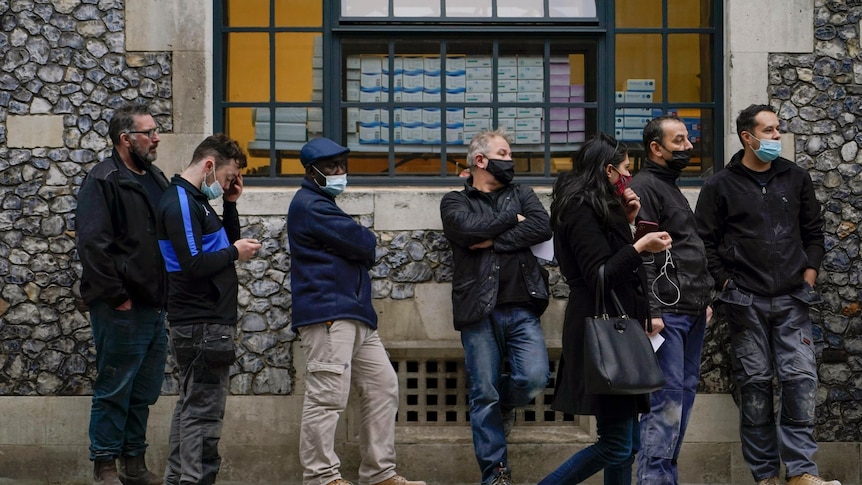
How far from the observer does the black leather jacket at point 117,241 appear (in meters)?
6.90

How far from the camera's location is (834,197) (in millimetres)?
8086

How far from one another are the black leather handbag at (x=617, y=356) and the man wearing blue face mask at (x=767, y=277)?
179 cm

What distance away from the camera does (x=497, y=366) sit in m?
7.45

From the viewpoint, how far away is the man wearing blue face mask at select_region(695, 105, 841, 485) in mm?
7469

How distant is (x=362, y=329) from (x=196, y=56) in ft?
7.09

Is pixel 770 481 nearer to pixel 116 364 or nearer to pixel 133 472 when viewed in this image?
pixel 133 472

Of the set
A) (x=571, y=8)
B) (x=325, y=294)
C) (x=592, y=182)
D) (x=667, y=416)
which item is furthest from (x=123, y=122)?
(x=667, y=416)

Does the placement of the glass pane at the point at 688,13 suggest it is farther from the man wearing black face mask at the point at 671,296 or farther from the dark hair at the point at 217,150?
the dark hair at the point at 217,150

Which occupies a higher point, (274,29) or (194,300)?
(274,29)

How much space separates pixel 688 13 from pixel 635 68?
0.51 m

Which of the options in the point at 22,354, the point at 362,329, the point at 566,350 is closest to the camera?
the point at 566,350

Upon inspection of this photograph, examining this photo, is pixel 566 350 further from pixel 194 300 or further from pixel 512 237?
pixel 194 300

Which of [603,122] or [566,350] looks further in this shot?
[603,122]

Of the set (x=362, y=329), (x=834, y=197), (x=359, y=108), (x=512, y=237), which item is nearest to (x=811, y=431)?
(x=834, y=197)
